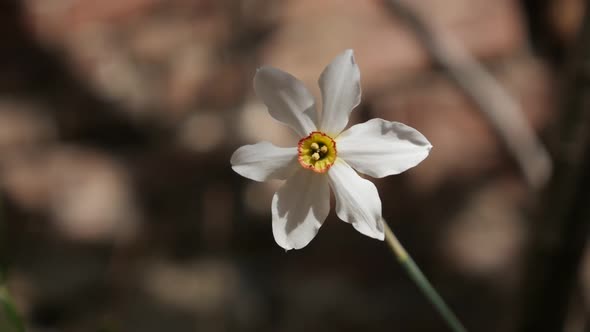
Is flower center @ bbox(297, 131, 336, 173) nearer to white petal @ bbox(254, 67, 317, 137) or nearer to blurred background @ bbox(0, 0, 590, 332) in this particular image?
white petal @ bbox(254, 67, 317, 137)

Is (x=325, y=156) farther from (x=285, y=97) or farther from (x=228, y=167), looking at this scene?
(x=228, y=167)

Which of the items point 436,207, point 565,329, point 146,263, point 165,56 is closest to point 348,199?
point 565,329

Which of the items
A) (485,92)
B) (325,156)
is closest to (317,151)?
(325,156)

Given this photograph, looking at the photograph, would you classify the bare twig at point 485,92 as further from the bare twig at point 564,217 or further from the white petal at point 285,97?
the white petal at point 285,97

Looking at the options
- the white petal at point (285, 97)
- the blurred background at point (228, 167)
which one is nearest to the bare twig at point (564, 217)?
the blurred background at point (228, 167)

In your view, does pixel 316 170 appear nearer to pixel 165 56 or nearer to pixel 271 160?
pixel 271 160

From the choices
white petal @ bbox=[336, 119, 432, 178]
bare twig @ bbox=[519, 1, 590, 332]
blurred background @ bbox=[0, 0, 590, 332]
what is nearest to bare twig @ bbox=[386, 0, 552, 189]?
blurred background @ bbox=[0, 0, 590, 332]
